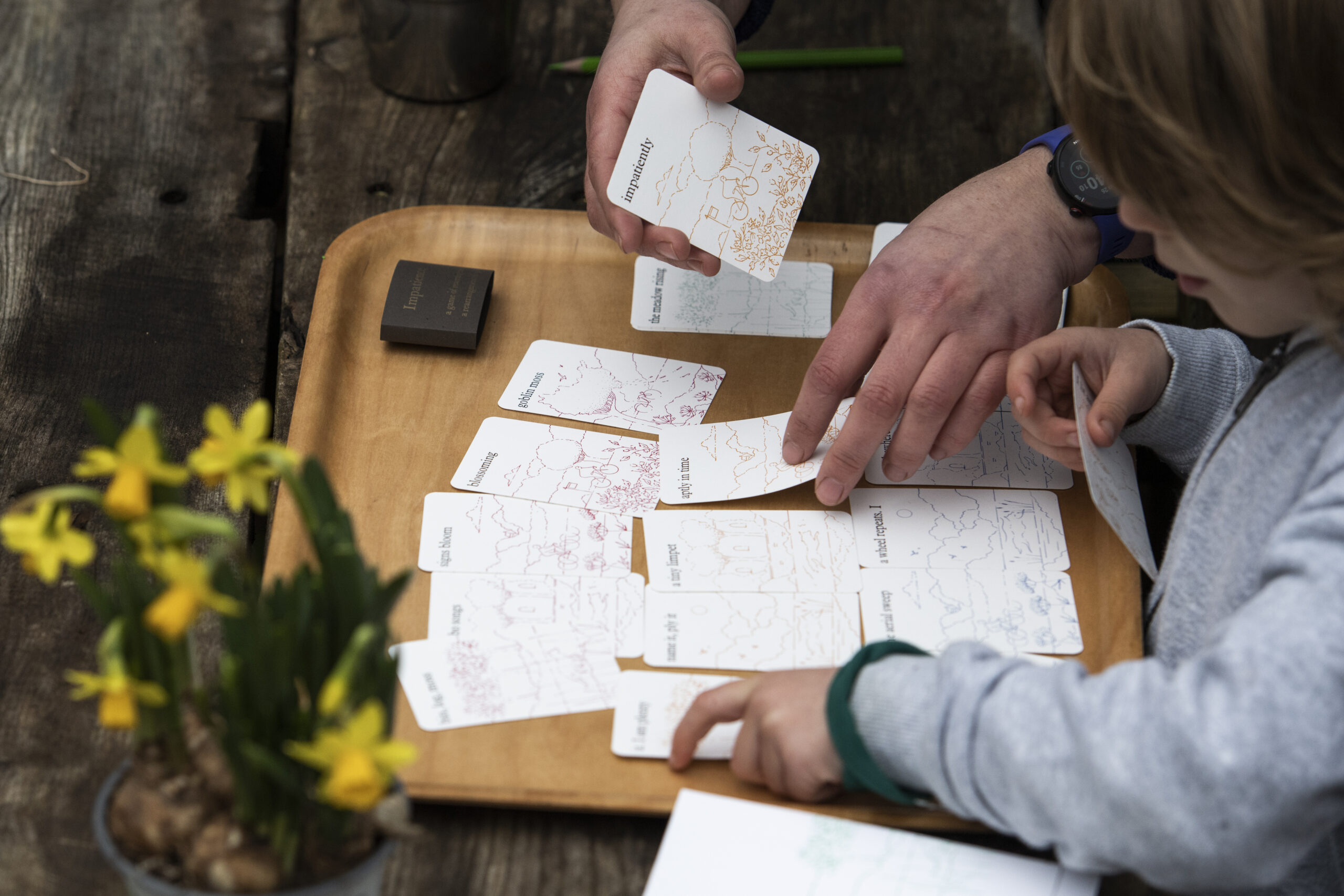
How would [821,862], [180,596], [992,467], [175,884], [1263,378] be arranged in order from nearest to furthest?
[180,596] < [175,884] < [821,862] < [1263,378] < [992,467]

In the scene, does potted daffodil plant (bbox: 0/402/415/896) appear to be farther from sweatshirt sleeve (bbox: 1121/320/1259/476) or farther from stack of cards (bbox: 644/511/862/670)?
sweatshirt sleeve (bbox: 1121/320/1259/476)

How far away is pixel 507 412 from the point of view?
1099 mm

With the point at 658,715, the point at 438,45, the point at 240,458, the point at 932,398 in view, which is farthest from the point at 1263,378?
the point at 438,45

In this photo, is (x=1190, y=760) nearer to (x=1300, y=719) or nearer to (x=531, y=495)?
(x=1300, y=719)

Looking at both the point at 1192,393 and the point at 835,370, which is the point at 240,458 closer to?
the point at 835,370

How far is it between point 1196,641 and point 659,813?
0.42 m

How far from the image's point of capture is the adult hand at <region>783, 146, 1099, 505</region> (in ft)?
3.29

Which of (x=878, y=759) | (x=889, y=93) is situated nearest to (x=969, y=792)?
(x=878, y=759)

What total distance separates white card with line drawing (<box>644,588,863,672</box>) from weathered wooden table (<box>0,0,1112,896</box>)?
0.40 meters

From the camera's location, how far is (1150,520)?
3.72 feet

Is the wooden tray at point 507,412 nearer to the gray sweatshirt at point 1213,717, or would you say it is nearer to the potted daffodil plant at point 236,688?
the gray sweatshirt at point 1213,717

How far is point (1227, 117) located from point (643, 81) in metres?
0.60

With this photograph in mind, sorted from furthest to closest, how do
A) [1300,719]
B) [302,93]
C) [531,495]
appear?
1. [302,93]
2. [531,495]
3. [1300,719]

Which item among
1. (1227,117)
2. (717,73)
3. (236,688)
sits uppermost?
(1227,117)
